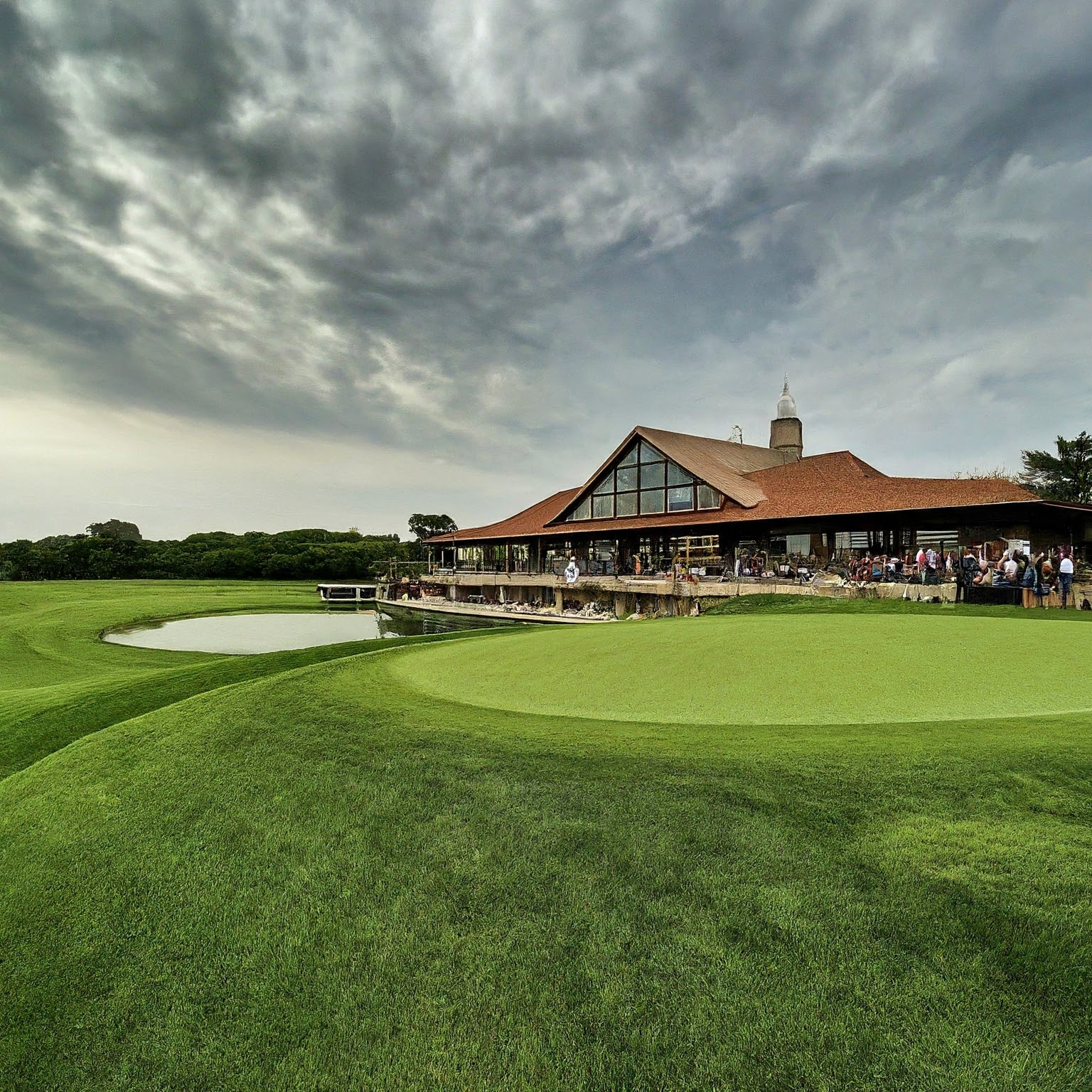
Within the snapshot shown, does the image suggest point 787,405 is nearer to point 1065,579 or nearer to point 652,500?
point 652,500

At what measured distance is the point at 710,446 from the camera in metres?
32.3

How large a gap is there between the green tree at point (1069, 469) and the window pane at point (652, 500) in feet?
76.7

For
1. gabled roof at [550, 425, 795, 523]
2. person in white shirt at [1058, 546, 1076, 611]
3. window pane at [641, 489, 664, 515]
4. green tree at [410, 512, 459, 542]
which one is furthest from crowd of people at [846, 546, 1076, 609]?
green tree at [410, 512, 459, 542]

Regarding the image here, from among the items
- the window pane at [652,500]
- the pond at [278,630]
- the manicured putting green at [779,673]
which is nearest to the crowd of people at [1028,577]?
the manicured putting green at [779,673]

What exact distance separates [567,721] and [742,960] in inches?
96.5

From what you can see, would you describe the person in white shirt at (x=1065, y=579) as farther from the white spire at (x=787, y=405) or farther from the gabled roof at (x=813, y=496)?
the white spire at (x=787, y=405)

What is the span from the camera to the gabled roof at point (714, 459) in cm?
2681

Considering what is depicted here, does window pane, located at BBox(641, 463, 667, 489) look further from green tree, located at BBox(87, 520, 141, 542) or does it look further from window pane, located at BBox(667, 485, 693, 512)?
green tree, located at BBox(87, 520, 141, 542)

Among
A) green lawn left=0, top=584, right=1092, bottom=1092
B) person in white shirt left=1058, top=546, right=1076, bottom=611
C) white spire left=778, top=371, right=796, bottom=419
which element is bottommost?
green lawn left=0, top=584, right=1092, bottom=1092

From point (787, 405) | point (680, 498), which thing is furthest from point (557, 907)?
point (787, 405)

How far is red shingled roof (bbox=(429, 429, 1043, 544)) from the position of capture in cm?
1942

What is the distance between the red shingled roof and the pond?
7405mm

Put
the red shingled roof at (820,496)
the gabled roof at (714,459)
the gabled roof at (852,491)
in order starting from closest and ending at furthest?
1. the gabled roof at (852,491)
2. the red shingled roof at (820,496)
3. the gabled roof at (714,459)

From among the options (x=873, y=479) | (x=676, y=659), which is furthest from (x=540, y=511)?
(x=676, y=659)
